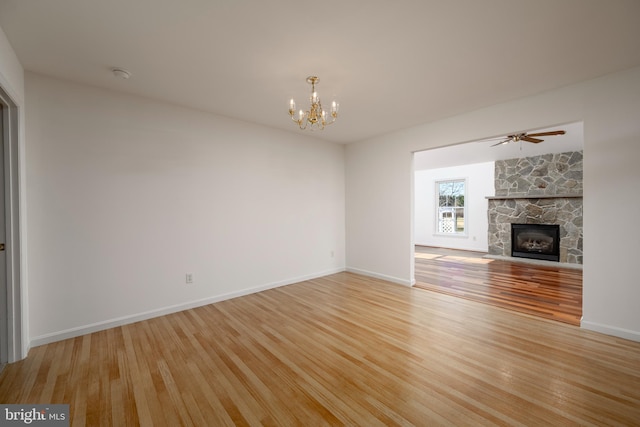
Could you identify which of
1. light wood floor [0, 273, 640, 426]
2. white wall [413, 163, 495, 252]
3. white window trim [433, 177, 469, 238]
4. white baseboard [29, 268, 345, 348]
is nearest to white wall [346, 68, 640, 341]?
light wood floor [0, 273, 640, 426]

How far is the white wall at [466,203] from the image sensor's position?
7.75 m

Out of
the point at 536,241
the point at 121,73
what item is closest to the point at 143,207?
the point at 121,73

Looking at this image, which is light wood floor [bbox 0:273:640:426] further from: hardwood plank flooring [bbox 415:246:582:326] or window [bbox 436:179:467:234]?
window [bbox 436:179:467:234]

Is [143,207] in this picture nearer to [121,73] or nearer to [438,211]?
[121,73]

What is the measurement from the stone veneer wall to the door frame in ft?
28.9

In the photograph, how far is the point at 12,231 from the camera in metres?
2.22

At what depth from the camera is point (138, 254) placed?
307 centimetres

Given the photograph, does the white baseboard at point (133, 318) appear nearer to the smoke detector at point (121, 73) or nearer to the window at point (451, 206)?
the smoke detector at point (121, 73)

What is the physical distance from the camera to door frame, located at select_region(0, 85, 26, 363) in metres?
2.20

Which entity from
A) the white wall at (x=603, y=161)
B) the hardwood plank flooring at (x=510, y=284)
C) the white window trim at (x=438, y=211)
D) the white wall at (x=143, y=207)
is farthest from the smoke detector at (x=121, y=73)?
the white window trim at (x=438, y=211)

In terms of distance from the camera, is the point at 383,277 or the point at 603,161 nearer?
the point at 603,161

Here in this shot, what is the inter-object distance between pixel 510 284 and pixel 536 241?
9.57 feet

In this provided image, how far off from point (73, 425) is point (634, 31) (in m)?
4.76

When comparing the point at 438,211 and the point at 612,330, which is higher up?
the point at 438,211
